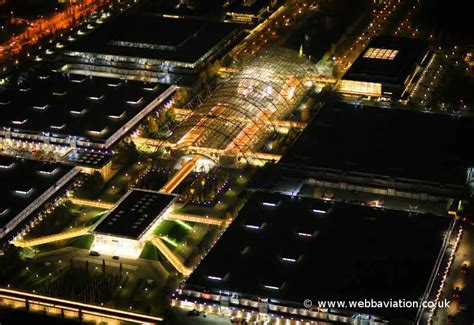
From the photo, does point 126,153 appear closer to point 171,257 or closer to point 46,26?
point 171,257

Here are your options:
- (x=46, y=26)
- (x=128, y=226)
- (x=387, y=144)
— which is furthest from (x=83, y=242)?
(x=46, y=26)

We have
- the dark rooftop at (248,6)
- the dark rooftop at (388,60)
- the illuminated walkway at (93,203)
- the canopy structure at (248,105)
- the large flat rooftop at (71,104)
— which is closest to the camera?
the illuminated walkway at (93,203)

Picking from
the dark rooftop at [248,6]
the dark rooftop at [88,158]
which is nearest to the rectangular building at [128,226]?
the dark rooftop at [88,158]

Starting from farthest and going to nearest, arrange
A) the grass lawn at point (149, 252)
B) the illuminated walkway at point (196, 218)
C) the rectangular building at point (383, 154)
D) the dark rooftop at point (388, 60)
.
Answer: the dark rooftop at point (388, 60) < the rectangular building at point (383, 154) < the illuminated walkway at point (196, 218) < the grass lawn at point (149, 252)

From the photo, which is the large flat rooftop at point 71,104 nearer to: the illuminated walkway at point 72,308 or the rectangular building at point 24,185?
the rectangular building at point 24,185

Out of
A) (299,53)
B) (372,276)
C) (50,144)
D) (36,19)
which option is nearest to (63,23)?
(36,19)

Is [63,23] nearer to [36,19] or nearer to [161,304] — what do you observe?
[36,19]

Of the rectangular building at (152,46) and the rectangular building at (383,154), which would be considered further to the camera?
the rectangular building at (152,46)
